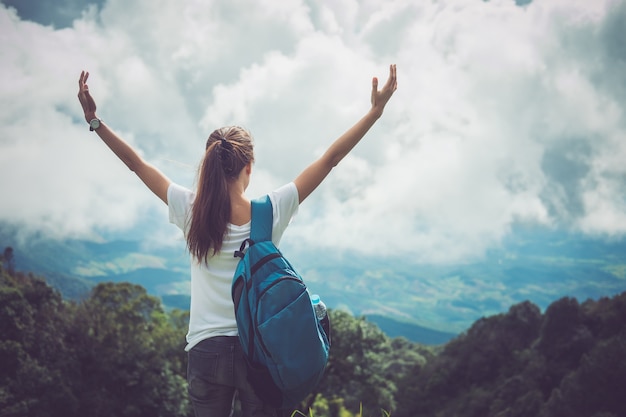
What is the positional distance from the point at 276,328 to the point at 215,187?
74 cm

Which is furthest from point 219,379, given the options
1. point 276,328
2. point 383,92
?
point 383,92

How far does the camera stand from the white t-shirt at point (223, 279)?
215 centimetres

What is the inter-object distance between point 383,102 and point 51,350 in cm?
3545

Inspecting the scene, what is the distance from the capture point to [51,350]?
31.4m

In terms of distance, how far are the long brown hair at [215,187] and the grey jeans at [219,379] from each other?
1.37ft

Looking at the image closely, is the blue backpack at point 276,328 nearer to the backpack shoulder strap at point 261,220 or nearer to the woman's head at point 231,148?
the backpack shoulder strap at point 261,220

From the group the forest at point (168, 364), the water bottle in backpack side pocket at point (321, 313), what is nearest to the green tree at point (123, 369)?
the forest at point (168, 364)

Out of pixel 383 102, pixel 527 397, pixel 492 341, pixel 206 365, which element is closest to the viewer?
pixel 206 365

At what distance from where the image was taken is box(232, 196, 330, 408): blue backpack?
1948 millimetres

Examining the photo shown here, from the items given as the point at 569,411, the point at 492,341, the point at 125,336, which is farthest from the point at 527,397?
the point at 125,336

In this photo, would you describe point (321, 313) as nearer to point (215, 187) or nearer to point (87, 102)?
point (215, 187)

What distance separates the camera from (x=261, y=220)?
214 cm

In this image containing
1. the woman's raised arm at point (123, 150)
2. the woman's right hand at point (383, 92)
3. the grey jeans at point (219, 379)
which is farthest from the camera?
the woman's right hand at point (383, 92)

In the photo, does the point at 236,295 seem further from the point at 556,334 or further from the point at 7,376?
the point at 556,334
